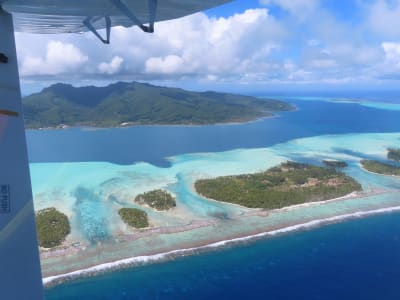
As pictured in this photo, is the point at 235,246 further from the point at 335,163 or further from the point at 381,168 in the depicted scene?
the point at 381,168

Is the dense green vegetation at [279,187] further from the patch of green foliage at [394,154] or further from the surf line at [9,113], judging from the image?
the surf line at [9,113]

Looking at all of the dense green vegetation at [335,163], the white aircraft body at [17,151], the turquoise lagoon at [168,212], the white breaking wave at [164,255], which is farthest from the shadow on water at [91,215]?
the dense green vegetation at [335,163]

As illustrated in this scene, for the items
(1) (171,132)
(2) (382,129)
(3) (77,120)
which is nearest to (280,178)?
(1) (171,132)

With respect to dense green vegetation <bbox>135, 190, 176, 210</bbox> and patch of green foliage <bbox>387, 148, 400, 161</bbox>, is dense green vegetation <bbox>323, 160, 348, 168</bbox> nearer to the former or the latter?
patch of green foliage <bbox>387, 148, 400, 161</bbox>

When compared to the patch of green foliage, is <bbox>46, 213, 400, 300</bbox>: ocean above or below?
below

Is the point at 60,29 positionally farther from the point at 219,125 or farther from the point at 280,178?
the point at 219,125

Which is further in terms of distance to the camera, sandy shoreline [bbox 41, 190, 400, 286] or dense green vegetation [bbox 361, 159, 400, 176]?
dense green vegetation [bbox 361, 159, 400, 176]

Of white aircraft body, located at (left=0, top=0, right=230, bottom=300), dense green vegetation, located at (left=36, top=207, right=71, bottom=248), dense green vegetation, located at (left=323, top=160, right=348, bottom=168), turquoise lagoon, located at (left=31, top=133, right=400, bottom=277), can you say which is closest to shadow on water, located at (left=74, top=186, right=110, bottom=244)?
turquoise lagoon, located at (left=31, top=133, right=400, bottom=277)
